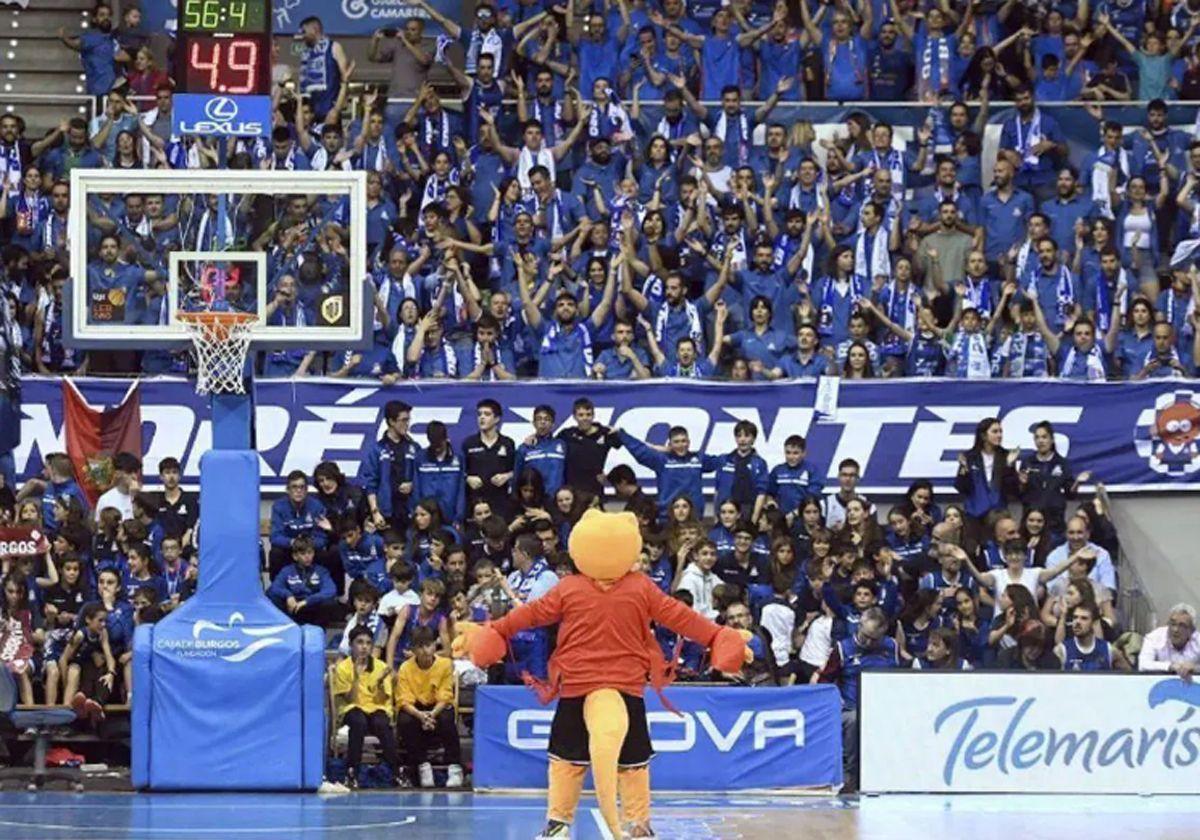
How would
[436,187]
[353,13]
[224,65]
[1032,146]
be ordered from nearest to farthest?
[224,65], [436,187], [1032,146], [353,13]

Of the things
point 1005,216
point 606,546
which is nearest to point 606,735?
point 606,546

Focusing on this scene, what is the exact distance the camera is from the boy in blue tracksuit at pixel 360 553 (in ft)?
73.3

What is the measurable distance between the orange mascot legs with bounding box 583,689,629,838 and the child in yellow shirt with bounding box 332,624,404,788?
552 centimetres

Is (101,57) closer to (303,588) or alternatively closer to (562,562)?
(303,588)

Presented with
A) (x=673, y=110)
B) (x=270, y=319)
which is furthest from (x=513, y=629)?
(x=673, y=110)

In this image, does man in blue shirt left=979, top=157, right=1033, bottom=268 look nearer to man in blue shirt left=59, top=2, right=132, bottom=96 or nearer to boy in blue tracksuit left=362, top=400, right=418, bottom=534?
boy in blue tracksuit left=362, top=400, right=418, bottom=534

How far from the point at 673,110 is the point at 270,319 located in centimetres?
776

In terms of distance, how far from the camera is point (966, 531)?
911 inches

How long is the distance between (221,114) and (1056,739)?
27.1 ft

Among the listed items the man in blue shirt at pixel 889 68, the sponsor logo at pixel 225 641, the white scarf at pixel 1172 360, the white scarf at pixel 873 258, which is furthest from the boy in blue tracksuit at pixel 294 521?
the man in blue shirt at pixel 889 68

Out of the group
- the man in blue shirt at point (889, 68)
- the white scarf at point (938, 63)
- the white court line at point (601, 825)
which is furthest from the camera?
the man in blue shirt at point (889, 68)

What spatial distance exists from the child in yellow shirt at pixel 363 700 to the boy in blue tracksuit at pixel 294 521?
2.29m

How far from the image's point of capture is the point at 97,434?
24.1 m

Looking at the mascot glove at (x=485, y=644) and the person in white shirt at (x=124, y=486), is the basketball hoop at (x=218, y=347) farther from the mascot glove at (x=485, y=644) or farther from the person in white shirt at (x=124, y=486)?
the mascot glove at (x=485, y=644)
